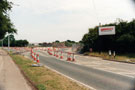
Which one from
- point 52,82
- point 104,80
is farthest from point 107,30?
point 52,82

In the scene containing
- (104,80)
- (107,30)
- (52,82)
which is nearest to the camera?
(52,82)

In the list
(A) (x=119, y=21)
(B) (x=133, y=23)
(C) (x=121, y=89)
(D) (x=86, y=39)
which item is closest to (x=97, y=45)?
(D) (x=86, y=39)

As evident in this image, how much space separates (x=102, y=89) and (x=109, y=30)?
2408 cm

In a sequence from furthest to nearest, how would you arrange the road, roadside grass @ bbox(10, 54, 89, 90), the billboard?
1. the billboard
2. the road
3. roadside grass @ bbox(10, 54, 89, 90)

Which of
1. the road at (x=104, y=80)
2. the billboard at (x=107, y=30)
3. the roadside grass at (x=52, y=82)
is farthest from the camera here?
the billboard at (x=107, y=30)

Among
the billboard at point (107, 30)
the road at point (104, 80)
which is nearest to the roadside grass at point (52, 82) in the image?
the road at point (104, 80)

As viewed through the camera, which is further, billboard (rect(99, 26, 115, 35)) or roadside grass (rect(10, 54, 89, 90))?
billboard (rect(99, 26, 115, 35))

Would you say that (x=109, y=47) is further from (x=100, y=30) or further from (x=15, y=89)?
(x=15, y=89)

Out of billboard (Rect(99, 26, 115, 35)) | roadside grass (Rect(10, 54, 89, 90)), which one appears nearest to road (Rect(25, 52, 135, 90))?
roadside grass (Rect(10, 54, 89, 90))

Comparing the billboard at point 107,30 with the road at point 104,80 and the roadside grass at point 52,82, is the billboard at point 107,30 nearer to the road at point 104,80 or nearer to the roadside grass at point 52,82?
the road at point 104,80

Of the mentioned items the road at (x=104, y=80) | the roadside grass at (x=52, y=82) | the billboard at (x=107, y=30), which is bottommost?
the road at (x=104, y=80)

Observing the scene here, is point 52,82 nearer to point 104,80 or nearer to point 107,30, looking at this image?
point 104,80

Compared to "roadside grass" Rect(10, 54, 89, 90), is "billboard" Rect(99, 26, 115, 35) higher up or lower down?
higher up

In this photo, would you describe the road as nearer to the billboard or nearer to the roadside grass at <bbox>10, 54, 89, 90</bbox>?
the roadside grass at <bbox>10, 54, 89, 90</bbox>
